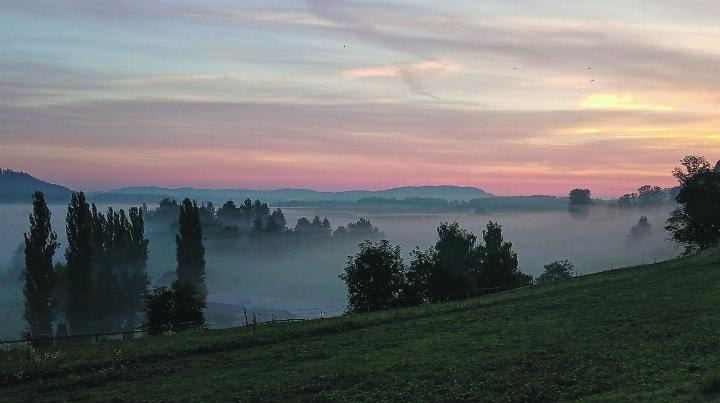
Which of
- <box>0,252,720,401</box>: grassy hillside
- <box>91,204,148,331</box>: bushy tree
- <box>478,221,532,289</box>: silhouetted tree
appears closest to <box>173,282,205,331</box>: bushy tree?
<box>0,252,720,401</box>: grassy hillside

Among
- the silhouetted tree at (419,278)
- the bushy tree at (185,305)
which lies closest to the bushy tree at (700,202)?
the silhouetted tree at (419,278)

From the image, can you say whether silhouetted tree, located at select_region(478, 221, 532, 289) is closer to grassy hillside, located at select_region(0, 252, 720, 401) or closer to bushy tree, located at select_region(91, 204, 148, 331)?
grassy hillside, located at select_region(0, 252, 720, 401)

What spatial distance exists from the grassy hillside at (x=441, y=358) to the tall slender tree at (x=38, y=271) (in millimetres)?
52203

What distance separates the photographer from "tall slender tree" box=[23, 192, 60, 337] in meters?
90.8

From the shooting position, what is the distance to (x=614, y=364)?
2817cm

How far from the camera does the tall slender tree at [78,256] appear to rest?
98.6 metres

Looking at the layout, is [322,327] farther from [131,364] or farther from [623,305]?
[623,305]

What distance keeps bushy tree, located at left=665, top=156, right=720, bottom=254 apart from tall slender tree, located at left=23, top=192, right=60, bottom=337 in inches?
4755

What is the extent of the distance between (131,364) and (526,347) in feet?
96.3

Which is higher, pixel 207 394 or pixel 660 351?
pixel 660 351

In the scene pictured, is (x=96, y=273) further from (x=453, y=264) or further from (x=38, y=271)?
(x=453, y=264)

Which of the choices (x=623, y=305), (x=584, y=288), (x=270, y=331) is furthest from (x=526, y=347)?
(x=584, y=288)

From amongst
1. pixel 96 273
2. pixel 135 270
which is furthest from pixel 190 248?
pixel 135 270

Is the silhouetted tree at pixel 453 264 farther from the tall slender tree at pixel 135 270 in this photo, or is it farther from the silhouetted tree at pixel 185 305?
the tall slender tree at pixel 135 270
